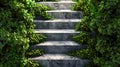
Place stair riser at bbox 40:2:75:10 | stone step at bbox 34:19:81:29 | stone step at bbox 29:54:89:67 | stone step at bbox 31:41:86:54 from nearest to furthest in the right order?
stone step at bbox 29:54:89:67, stone step at bbox 31:41:86:54, stone step at bbox 34:19:81:29, stair riser at bbox 40:2:75:10

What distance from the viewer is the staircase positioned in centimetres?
593

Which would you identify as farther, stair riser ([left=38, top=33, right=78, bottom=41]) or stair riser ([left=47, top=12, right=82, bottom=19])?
stair riser ([left=47, top=12, right=82, bottom=19])

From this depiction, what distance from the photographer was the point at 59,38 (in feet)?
21.8

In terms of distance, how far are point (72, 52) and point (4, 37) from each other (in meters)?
1.88

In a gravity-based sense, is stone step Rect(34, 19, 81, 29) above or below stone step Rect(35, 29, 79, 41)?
above

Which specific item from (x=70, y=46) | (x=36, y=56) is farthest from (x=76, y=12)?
(x=36, y=56)

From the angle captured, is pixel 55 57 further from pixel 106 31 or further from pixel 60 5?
pixel 60 5

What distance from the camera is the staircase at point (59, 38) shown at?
593 centimetres

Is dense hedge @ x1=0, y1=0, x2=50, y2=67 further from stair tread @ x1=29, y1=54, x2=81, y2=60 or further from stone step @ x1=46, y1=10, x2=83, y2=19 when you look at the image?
stone step @ x1=46, y1=10, x2=83, y2=19

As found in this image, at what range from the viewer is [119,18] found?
5145 millimetres

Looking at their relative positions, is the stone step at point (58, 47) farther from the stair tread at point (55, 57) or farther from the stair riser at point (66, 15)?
the stair riser at point (66, 15)

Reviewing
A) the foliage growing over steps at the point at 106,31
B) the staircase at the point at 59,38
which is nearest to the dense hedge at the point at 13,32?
the staircase at the point at 59,38

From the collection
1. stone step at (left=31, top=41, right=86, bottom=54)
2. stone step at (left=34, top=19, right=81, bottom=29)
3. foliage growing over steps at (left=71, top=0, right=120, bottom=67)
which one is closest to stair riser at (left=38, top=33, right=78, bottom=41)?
stone step at (left=31, top=41, right=86, bottom=54)

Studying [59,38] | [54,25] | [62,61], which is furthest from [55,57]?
[54,25]
